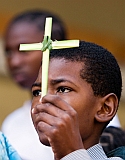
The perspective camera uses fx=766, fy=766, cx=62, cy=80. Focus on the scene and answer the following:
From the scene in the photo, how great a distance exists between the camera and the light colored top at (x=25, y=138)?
180 inches

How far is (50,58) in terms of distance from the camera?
145 inches

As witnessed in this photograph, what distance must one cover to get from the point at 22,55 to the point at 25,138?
88cm

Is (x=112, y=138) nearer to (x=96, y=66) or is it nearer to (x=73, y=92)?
(x=96, y=66)

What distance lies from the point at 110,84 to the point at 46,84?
45 centimetres

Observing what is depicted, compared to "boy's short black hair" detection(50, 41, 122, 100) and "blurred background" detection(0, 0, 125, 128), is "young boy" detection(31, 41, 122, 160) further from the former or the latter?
"blurred background" detection(0, 0, 125, 128)

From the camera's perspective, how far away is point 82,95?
11.6 ft

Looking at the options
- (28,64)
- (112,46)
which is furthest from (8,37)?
(112,46)

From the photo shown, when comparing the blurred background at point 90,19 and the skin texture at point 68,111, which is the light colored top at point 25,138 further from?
the blurred background at point 90,19

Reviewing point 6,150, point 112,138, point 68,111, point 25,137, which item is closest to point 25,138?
point 25,137

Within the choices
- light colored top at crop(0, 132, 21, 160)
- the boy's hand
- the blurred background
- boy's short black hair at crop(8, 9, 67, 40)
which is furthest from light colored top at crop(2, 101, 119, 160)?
the blurred background

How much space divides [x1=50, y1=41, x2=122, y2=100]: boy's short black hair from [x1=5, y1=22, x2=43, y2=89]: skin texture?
1.58 m

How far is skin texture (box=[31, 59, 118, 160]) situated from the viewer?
3.21 meters

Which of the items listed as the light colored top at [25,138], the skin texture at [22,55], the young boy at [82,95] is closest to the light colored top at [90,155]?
the young boy at [82,95]

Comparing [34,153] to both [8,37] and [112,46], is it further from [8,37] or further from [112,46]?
[112,46]
